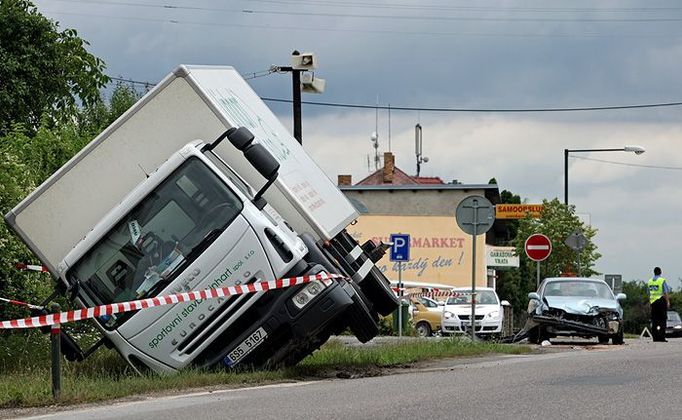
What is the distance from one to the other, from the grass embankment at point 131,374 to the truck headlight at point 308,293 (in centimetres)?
93

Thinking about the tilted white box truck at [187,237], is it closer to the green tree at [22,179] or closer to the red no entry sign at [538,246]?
the green tree at [22,179]

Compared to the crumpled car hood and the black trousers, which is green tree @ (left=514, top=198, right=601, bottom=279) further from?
the crumpled car hood

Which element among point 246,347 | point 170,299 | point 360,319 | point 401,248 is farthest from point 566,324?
point 170,299

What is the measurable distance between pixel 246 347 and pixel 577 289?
44.9ft

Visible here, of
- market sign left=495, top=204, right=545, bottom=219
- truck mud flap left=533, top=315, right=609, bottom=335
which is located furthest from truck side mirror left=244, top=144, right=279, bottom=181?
market sign left=495, top=204, right=545, bottom=219

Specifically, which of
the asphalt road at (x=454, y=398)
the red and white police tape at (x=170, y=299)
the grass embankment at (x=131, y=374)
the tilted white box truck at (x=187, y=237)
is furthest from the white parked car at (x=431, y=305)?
the red and white police tape at (x=170, y=299)

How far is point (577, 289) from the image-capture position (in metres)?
26.3

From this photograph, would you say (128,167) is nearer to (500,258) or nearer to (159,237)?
(159,237)

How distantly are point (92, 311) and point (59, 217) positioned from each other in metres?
1.30

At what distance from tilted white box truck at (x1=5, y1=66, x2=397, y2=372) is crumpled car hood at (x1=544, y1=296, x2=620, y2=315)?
10885mm

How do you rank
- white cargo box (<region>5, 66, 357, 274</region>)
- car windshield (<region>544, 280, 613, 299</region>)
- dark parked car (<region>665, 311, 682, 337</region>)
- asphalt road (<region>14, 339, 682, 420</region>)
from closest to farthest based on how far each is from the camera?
asphalt road (<region>14, 339, 682, 420</region>) < white cargo box (<region>5, 66, 357, 274</region>) < car windshield (<region>544, 280, 613, 299</region>) < dark parked car (<region>665, 311, 682, 337</region>)

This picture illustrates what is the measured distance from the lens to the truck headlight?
13.7 meters

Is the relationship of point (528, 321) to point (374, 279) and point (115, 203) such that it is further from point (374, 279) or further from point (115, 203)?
point (115, 203)

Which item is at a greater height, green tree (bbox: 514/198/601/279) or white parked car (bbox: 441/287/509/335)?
green tree (bbox: 514/198/601/279)
